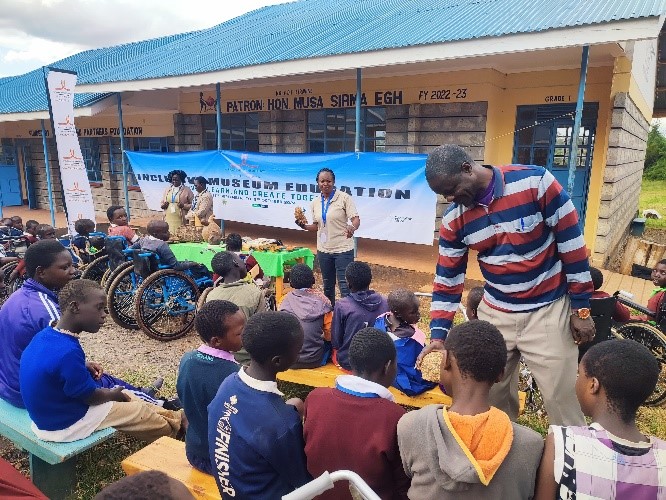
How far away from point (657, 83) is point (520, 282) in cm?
1418

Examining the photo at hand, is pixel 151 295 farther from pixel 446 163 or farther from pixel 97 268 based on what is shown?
pixel 446 163

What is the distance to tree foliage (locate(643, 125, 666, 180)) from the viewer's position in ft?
106

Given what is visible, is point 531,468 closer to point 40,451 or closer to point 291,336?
point 291,336

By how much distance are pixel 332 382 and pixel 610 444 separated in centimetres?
216

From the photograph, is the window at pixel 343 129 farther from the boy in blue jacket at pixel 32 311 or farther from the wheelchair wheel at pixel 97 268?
the boy in blue jacket at pixel 32 311

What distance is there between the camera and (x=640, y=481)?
1.43 m

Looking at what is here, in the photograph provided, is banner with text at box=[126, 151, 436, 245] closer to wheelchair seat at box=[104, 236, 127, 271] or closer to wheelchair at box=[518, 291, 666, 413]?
wheelchair seat at box=[104, 236, 127, 271]

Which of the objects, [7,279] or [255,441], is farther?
[7,279]

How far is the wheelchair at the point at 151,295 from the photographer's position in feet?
17.0

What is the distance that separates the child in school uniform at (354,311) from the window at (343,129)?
5818 millimetres

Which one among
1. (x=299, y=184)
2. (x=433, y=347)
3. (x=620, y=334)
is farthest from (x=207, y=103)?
(x=433, y=347)

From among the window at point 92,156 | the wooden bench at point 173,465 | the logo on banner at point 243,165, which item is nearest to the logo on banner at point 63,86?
the logo on banner at point 243,165

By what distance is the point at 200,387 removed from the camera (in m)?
2.38

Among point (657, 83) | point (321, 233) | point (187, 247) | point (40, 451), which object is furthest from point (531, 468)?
point (657, 83)
